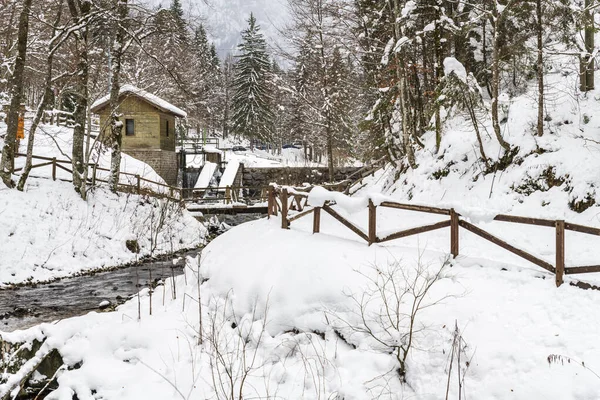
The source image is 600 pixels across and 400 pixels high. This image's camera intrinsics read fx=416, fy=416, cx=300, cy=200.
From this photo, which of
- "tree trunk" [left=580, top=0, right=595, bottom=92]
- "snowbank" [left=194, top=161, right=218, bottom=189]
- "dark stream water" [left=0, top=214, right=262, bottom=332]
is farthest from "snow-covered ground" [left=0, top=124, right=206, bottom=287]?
"snowbank" [left=194, top=161, right=218, bottom=189]

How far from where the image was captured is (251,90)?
50.0 metres

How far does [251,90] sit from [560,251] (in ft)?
155

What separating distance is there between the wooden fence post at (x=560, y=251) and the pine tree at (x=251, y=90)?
151ft

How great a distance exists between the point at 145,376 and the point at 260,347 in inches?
64.2

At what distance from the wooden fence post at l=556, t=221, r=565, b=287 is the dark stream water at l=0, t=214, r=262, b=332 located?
676 centimetres

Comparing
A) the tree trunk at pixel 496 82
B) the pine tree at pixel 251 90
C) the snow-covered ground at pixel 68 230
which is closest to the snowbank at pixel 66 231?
the snow-covered ground at pixel 68 230

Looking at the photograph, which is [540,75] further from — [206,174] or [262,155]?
[262,155]

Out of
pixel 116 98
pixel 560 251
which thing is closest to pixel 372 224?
pixel 560 251

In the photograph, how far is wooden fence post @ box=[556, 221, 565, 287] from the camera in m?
5.74

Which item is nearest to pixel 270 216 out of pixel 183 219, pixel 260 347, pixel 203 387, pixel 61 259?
pixel 260 347

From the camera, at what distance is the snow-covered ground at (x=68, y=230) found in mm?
12375

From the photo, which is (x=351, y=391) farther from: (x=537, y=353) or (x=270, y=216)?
(x=270, y=216)

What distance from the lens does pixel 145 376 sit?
5.79 metres

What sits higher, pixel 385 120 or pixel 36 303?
pixel 385 120
